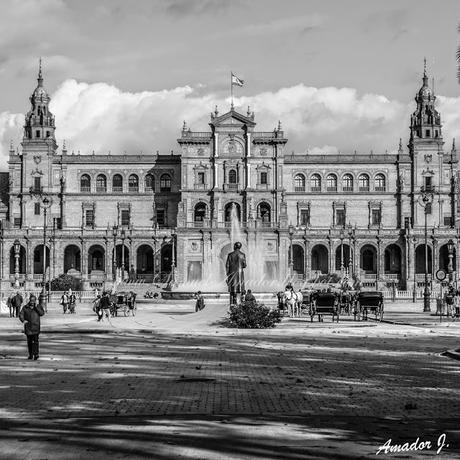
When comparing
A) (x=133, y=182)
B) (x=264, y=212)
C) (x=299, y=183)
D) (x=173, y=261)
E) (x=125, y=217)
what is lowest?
(x=173, y=261)

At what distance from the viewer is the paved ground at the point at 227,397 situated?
11891 mm

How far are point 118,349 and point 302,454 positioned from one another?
16.0 metres

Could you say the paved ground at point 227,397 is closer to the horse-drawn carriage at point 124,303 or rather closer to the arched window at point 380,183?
the horse-drawn carriage at point 124,303

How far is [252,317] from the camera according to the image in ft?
116

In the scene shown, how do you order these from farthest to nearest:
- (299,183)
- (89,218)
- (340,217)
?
(299,183), (340,217), (89,218)

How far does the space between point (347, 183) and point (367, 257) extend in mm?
9417

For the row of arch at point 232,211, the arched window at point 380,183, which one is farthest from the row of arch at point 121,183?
the arched window at point 380,183

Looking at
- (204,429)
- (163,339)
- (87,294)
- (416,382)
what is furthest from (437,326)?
(87,294)

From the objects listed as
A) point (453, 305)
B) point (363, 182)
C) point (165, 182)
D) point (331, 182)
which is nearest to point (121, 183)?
point (165, 182)

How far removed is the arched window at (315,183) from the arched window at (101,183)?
24.5 m

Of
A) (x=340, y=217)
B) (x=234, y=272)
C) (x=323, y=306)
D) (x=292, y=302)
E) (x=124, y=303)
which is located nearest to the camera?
(x=323, y=306)

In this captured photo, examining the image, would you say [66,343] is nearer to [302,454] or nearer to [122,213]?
[302,454]

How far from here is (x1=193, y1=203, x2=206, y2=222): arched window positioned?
349ft

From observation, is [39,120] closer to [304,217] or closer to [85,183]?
[85,183]
